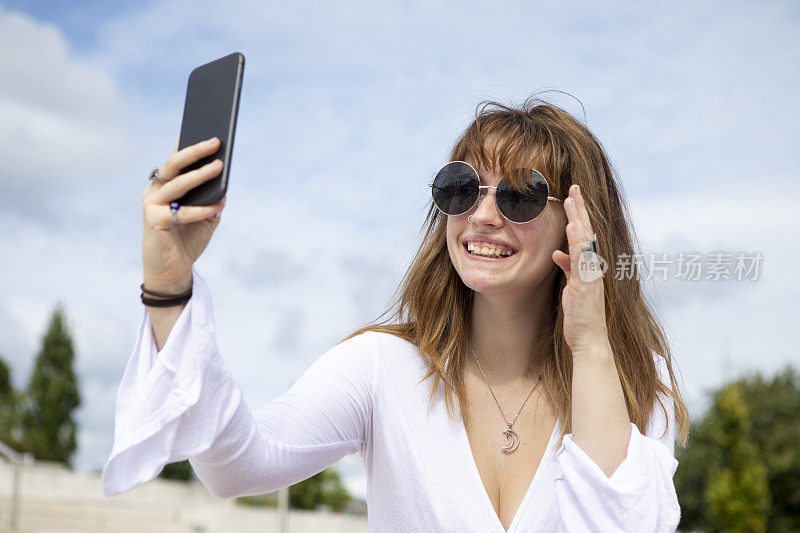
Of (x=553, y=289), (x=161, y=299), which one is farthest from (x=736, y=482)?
(x=161, y=299)

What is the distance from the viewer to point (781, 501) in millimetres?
25781

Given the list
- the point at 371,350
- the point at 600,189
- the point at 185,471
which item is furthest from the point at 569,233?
the point at 185,471

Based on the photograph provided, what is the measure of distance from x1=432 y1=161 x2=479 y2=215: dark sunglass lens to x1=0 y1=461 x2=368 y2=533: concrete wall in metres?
12.8

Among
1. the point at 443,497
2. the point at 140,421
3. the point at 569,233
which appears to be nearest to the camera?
the point at 140,421

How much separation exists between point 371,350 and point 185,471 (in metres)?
19.7

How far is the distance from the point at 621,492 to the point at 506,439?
640mm

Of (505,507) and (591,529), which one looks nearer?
(591,529)

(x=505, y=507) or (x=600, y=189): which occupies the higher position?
(x=600, y=189)

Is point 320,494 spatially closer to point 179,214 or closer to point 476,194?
point 476,194

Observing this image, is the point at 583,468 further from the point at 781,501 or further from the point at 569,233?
the point at 781,501

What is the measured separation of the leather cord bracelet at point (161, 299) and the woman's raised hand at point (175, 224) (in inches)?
0.4

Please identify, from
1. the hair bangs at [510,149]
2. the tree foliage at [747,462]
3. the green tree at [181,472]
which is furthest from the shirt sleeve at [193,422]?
the tree foliage at [747,462]

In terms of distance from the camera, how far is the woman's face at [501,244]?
259cm

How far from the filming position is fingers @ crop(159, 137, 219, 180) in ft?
5.46
